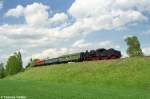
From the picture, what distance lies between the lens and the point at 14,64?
382 feet

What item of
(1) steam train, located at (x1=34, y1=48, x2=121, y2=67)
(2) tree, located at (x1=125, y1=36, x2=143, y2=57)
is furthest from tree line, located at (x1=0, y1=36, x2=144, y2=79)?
(1) steam train, located at (x1=34, y1=48, x2=121, y2=67)

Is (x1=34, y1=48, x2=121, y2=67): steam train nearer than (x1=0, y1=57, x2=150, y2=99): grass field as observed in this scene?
No

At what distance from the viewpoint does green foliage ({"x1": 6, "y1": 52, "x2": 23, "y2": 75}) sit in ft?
376

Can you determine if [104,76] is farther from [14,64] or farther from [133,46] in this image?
[14,64]

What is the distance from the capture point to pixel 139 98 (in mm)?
24344

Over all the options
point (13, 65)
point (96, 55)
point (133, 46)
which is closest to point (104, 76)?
point (96, 55)

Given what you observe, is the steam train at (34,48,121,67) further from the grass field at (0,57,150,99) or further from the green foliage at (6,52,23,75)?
the green foliage at (6,52,23,75)

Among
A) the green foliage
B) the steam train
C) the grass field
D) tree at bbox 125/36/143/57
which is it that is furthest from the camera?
the green foliage

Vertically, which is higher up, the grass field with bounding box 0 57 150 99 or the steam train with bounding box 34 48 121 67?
the steam train with bounding box 34 48 121 67

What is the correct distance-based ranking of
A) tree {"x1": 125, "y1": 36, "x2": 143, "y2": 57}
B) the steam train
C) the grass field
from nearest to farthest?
the grass field < the steam train < tree {"x1": 125, "y1": 36, "x2": 143, "y2": 57}

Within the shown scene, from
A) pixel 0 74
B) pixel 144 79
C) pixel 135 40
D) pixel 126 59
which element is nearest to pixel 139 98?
pixel 144 79

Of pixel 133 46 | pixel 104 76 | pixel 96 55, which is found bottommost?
pixel 104 76

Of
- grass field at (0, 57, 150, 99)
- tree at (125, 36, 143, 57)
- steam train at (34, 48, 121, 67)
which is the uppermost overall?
tree at (125, 36, 143, 57)

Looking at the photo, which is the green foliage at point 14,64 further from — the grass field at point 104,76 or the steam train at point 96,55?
the grass field at point 104,76
